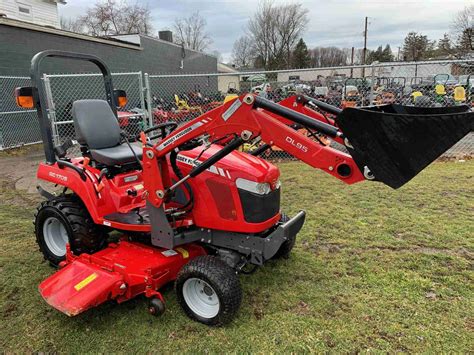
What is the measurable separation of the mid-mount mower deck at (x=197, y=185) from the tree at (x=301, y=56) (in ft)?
196

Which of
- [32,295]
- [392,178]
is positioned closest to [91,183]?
[32,295]

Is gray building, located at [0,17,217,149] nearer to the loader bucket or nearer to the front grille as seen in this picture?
the front grille

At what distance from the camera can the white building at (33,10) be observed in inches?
742

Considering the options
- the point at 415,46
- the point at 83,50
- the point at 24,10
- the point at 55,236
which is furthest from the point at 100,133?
the point at 415,46

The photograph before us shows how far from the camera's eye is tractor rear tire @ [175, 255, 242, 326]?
8.82ft

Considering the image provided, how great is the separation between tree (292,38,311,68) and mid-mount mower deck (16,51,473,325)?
59647 millimetres

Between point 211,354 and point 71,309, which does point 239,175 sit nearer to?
point 211,354

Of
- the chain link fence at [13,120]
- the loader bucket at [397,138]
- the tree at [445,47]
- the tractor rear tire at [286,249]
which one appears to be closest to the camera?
the loader bucket at [397,138]

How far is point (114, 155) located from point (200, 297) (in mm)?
1533

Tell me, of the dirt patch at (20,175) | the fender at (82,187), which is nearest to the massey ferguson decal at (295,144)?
the fender at (82,187)

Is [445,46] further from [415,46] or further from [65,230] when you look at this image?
[65,230]

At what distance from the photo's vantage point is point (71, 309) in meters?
2.62

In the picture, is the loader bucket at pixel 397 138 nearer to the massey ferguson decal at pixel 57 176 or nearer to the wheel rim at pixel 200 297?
the wheel rim at pixel 200 297

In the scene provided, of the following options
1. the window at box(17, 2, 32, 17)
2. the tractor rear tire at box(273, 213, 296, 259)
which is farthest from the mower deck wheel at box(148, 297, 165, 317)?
the window at box(17, 2, 32, 17)
